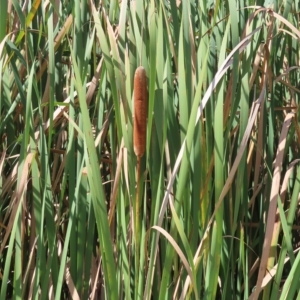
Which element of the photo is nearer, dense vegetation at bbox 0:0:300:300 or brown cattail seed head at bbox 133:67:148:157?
brown cattail seed head at bbox 133:67:148:157

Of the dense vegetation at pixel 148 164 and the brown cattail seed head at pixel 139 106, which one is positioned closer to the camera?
the brown cattail seed head at pixel 139 106

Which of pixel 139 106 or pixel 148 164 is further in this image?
pixel 148 164

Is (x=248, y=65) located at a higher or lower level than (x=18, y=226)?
higher

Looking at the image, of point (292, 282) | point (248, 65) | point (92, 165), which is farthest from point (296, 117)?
point (92, 165)

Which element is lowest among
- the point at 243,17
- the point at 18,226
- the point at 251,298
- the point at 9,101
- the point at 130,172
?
the point at 251,298

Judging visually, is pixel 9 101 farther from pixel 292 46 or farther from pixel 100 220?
pixel 292 46
